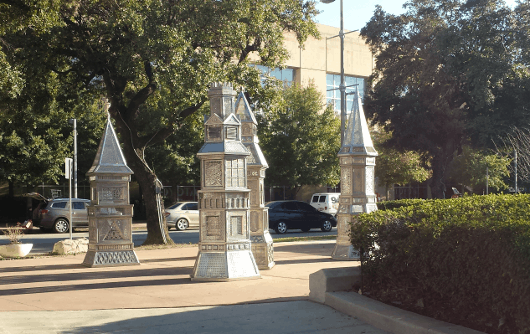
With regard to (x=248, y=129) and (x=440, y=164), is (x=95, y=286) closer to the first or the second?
(x=248, y=129)

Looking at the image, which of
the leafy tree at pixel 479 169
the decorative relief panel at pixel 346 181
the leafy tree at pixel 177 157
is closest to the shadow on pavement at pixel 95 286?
the decorative relief panel at pixel 346 181

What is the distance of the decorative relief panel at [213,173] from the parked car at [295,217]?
16.3m

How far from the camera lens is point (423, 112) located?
37.0m

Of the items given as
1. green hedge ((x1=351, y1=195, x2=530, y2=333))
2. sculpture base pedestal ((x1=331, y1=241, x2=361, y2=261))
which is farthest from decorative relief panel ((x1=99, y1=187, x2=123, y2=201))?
green hedge ((x1=351, y1=195, x2=530, y2=333))

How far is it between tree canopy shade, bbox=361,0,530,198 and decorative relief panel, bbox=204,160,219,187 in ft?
85.2

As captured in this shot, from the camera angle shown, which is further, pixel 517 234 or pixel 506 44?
pixel 506 44

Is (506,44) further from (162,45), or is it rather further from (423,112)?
(162,45)

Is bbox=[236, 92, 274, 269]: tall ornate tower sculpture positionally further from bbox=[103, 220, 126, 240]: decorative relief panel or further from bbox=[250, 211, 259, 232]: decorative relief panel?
bbox=[103, 220, 126, 240]: decorative relief panel

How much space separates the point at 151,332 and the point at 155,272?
5.42 m

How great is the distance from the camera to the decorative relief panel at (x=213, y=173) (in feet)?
34.4

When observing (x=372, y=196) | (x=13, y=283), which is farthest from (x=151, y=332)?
(x=372, y=196)

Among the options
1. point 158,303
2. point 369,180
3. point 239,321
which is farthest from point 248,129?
point 239,321

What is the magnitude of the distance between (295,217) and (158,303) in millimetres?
19504

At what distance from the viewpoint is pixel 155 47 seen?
50.8 feet
